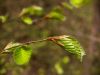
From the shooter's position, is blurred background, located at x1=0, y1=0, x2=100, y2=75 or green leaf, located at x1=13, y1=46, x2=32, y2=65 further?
blurred background, located at x1=0, y1=0, x2=100, y2=75

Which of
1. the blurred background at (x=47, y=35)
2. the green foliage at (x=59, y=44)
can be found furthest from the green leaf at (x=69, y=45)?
the blurred background at (x=47, y=35)

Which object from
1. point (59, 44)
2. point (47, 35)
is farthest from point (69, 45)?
point (47, 35)

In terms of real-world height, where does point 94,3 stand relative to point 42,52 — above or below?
above

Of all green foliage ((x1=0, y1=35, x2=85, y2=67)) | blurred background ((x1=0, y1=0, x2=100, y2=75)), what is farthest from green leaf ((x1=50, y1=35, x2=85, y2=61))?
blurred background ((x1=0, y1=0, x2=100, y2=75))

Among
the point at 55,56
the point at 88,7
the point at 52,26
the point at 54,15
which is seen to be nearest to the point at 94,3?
the point at 88,7

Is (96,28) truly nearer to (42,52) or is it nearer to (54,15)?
(42,52)

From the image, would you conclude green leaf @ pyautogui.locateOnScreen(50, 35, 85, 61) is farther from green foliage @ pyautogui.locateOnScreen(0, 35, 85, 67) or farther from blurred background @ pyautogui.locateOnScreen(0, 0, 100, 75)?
blurred background @ pyautogui.locateOnScreen(0, 0, 100, 75)
